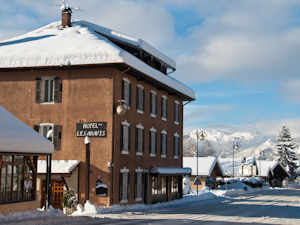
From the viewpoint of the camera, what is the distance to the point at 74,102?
30.6 metres

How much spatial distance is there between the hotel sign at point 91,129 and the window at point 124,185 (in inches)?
121

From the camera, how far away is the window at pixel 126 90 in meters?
31.3

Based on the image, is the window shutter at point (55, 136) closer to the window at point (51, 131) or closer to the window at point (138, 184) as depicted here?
the window at point (51, 131)

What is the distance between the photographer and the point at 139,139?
112 feet

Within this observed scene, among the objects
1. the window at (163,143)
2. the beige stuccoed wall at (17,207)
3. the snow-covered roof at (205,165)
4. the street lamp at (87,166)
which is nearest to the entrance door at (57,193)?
the street lamp at (87,166)

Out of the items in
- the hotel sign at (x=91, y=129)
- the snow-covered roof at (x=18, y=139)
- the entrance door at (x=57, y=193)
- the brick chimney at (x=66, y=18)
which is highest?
the brick chimney at (x=66, y=18)

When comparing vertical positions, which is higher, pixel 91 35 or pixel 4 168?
pixel 91 35

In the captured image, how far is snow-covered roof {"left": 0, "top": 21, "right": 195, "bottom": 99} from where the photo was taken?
2909 centimetres

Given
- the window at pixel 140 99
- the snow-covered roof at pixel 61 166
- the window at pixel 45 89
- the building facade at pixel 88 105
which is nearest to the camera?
the snow-covered roof at pixel 61 166

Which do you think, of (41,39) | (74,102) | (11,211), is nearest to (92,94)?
(74,102)

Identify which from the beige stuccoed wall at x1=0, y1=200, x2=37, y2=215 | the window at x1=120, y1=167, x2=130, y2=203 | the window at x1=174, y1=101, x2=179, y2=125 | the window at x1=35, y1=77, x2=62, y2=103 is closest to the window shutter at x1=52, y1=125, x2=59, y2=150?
the window at x1=35, y1=77, x2=62, y2=103

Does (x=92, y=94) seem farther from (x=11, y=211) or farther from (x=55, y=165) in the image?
(x=11, y=211)

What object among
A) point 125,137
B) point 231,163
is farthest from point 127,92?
point 231,163

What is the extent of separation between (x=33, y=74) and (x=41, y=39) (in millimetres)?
3345
